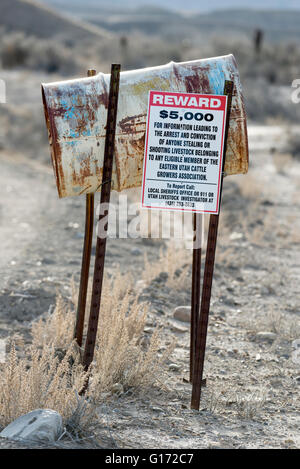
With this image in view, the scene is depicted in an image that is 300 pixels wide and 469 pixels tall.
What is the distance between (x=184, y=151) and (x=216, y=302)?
300 cm

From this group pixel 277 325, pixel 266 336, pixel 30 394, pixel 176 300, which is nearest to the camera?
pixel 30 394

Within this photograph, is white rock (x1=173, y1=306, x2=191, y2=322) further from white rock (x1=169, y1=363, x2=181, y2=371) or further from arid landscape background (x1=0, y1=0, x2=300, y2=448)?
white rock (x1=169, y1=363, x2=181, y2=371)

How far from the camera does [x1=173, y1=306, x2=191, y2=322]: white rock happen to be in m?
6.16

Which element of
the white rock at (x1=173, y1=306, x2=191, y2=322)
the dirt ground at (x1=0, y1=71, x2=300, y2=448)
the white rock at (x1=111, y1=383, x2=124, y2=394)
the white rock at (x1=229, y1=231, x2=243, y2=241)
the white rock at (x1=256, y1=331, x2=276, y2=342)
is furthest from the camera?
the white rock at (x1=229, y1=231, x2=243, y2=241)

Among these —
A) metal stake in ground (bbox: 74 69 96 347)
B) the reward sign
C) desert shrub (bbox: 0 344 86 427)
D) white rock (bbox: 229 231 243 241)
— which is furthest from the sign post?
white rock (bbox: 229 231 243 241)

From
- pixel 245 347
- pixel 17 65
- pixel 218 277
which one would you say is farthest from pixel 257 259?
pixel 17 65

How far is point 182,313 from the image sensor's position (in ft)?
20.3

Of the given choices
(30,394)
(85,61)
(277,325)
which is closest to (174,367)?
(277,325)

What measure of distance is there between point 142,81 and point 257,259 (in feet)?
14.8

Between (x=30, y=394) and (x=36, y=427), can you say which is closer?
(x=36, y=427)

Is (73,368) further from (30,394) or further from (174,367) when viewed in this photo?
(174,367)

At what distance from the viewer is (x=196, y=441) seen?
383 cm

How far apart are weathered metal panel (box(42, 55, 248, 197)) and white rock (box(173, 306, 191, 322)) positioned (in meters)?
2.22

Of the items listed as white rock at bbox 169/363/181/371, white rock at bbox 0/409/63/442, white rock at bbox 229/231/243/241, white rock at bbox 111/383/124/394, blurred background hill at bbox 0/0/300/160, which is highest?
blurred background hill at bbox 0/0/300/160
